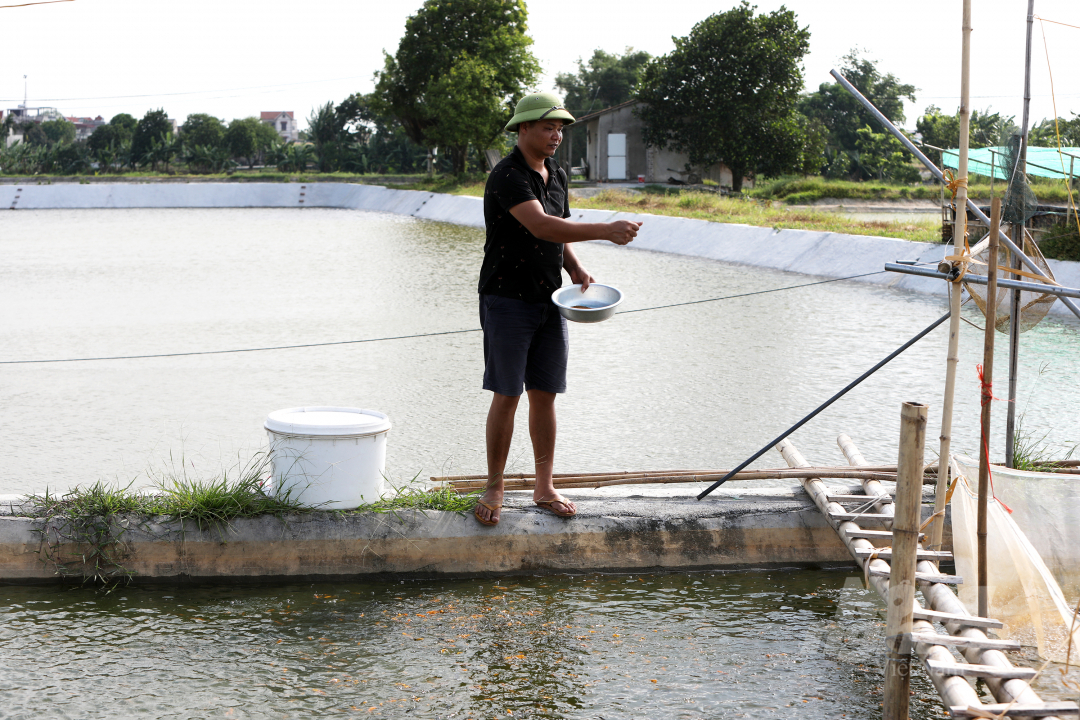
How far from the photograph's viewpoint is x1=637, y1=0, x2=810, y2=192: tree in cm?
3631

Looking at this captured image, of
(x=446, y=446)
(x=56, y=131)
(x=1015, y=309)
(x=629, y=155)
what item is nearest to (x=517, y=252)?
(x=1015, y=309)

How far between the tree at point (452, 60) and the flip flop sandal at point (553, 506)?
127ft

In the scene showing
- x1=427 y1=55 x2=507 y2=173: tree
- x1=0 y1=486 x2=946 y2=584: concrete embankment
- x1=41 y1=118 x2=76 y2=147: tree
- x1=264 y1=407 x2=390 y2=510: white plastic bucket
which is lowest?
x1=0 y1=486 x2=946 y2=584: concrete embankment

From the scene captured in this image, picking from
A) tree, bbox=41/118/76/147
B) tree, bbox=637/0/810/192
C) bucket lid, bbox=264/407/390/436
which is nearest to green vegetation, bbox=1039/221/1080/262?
bucket lid, bbox=264/407/390/436

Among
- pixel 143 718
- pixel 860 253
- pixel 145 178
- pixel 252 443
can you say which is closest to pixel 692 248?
pixel 860 253

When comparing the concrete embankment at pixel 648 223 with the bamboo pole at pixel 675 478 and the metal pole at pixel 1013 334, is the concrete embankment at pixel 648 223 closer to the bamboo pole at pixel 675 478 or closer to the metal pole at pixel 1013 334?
the metal pole at pixel 1013 334

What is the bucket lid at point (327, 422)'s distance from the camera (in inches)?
156

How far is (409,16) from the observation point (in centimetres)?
4556

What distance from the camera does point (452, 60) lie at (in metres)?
43.7

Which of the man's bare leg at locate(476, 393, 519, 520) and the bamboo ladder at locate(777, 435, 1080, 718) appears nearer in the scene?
the bamboo ladder at locate(777, 435, 1080, 718)

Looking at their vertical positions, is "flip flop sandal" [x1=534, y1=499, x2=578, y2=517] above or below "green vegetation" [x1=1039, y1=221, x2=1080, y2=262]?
below

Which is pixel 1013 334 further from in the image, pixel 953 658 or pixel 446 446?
pixel 446 446

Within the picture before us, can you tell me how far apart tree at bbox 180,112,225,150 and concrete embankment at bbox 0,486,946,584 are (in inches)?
2273

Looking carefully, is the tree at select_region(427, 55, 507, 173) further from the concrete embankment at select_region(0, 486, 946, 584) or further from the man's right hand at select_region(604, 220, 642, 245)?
the man's right hand at select_region(604, 220, 642, 245)
